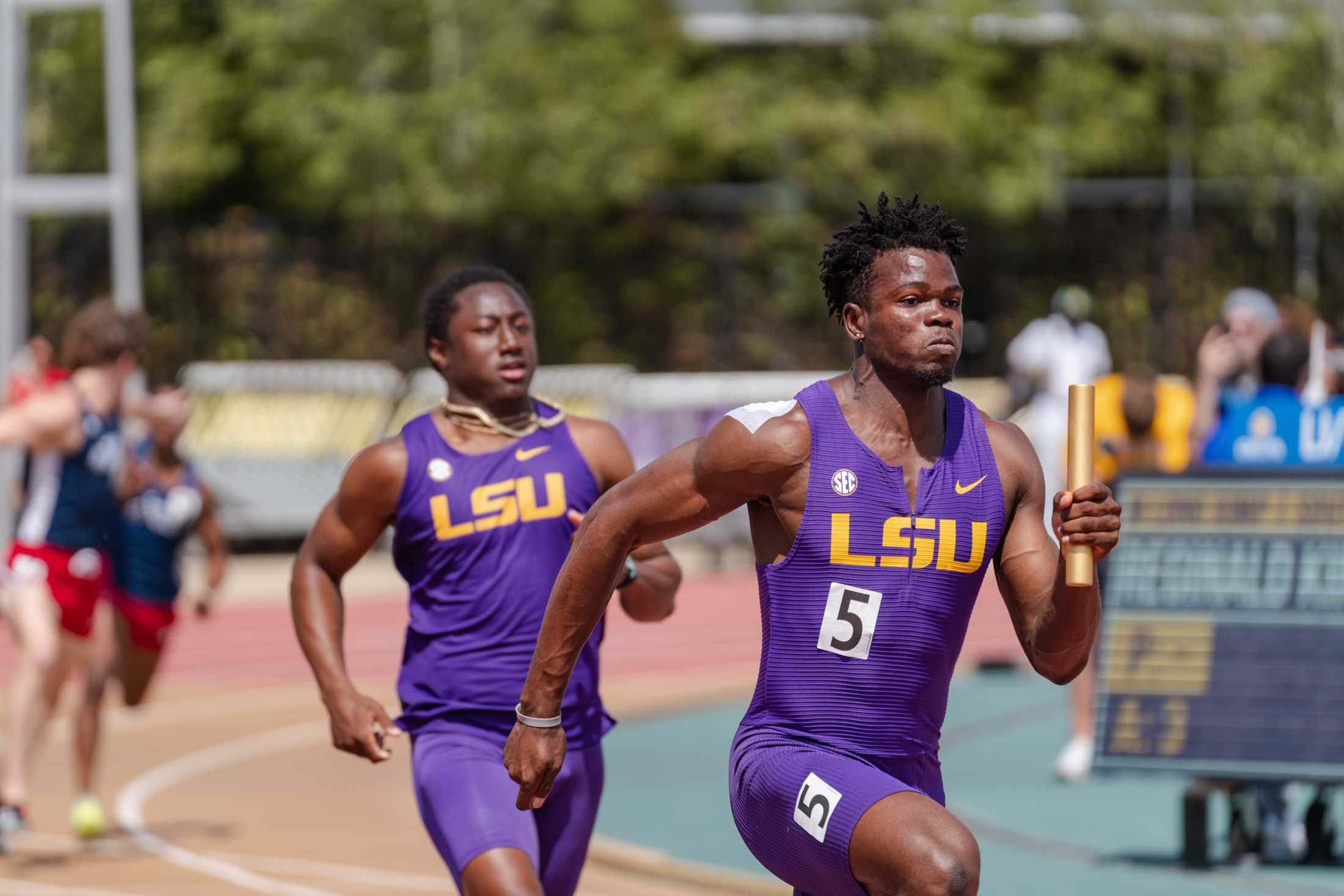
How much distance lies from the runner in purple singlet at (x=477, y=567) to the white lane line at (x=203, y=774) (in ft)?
10.3

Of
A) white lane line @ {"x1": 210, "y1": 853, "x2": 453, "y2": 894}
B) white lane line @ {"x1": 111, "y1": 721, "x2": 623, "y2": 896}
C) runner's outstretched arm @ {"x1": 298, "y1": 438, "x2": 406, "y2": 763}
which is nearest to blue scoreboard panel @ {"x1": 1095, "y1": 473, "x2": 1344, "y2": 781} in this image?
white lane line @ {"x1": 210, "y1": 853, "x2": 453, "y2": 894}

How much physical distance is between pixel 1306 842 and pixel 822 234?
20.3 metres

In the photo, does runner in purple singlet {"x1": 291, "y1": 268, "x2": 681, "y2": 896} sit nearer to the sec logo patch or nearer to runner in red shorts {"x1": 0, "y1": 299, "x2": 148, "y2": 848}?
the sec logo patch

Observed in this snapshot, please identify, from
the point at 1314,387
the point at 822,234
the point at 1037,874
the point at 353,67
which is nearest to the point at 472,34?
the point at 353,67

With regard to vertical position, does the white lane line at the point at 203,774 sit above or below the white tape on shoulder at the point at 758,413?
below

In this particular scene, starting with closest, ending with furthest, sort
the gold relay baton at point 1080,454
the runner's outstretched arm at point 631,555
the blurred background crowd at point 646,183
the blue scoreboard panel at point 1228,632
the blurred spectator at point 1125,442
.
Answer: the gold relay baton at point 1080,454 < the runner's outstretched arm at point 631,555 < the blue scoreboard panel at point 1228,632 < the blurred spectator at point 1125,442 < the blurred background crowd at point 646,183

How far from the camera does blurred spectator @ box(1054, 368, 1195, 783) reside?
11414 millimetres

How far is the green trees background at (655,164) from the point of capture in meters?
25.9

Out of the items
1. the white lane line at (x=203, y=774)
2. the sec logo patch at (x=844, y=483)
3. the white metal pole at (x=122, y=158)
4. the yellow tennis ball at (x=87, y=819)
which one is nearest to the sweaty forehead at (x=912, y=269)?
the sec logo patch at (x=844, y=483)

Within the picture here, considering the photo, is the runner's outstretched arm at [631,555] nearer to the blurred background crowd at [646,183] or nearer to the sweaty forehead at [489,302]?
the sweaty forehead at [489,302]

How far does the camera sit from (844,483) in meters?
4.90

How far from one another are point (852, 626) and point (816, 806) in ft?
1.28

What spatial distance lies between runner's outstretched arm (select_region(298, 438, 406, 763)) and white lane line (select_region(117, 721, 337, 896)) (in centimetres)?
308

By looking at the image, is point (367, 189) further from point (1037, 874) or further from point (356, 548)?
point (356, 548)
